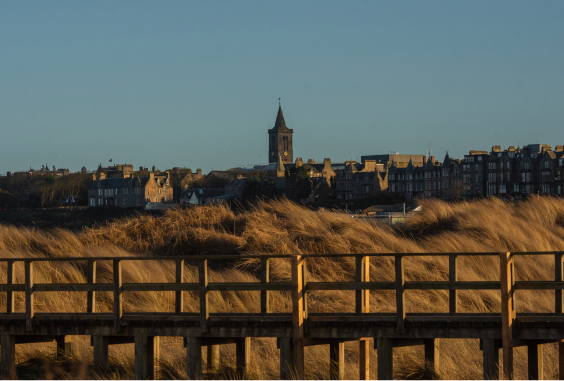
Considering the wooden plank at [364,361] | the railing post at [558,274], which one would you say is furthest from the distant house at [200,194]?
the railing post at [558,274]

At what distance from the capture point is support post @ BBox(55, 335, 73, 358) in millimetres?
10633

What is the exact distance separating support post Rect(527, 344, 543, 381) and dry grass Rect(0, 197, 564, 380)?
21cm

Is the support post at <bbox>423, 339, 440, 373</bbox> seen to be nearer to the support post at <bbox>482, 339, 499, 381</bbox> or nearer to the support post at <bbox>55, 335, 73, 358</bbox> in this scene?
the support post at <bbox>482, 339, 499, 381</bbox>

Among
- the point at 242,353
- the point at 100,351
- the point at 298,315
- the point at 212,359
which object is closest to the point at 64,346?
the point at 100,351

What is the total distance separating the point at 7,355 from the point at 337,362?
464cm

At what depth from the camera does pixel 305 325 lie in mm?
9117

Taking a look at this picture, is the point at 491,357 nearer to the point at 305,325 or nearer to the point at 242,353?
the point at 305,325

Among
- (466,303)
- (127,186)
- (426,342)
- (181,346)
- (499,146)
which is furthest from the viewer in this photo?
(127,186)

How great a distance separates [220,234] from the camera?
17.6m

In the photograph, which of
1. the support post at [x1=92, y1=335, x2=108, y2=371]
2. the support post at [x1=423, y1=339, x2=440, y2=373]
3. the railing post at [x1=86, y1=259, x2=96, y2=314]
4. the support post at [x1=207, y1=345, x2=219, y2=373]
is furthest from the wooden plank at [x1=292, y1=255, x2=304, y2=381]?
the railing post at [x1=86, y1=259, x2=96, y2=314]

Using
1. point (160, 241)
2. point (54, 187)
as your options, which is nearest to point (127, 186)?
point (54, 187)

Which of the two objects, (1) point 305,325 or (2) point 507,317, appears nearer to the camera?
(2) point 507,317

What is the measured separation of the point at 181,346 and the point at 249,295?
1983mm

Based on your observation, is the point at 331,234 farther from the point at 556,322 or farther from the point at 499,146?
the point at 499,146
